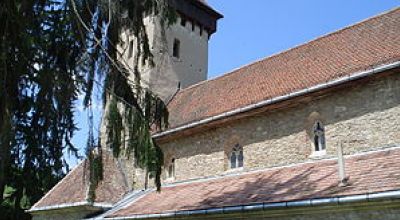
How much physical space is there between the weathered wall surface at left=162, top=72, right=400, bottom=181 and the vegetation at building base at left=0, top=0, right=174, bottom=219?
4.50 m

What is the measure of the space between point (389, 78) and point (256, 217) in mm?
4058

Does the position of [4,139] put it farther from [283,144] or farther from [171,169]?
[171,169]

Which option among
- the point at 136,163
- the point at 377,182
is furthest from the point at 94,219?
the point at 377,182

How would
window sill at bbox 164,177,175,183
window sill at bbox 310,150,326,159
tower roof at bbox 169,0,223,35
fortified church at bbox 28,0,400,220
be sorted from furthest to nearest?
1. tower roof at bbox 169,0,223,35
2. window sill at bbox 164,177,175,183
3. window sill at bbox 310,150,326,159
4. fortified church at bbox 28,0,400,220

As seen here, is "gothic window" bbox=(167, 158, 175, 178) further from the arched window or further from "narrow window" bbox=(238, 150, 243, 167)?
the arched window

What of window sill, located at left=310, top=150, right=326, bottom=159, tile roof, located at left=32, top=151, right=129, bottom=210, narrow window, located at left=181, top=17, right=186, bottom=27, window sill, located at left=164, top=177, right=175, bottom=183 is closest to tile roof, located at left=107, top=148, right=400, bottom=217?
window sill, located at left=310, top=150, right=326, bottom=159

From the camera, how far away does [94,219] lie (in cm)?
1305

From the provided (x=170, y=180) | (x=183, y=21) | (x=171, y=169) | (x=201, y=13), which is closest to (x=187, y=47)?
(x=183, y=21)

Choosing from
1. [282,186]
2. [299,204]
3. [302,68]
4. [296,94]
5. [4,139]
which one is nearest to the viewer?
[4,139]

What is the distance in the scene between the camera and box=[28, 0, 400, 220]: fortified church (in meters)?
8.31

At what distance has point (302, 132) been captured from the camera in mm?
11039

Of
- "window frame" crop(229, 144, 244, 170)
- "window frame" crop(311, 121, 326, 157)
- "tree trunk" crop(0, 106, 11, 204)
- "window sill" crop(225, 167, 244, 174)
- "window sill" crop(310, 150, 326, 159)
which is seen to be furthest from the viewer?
"window frame" crop(229, 144, 244, 170)

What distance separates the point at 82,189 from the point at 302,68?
24.8 feet

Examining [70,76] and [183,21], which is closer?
[70,76]
